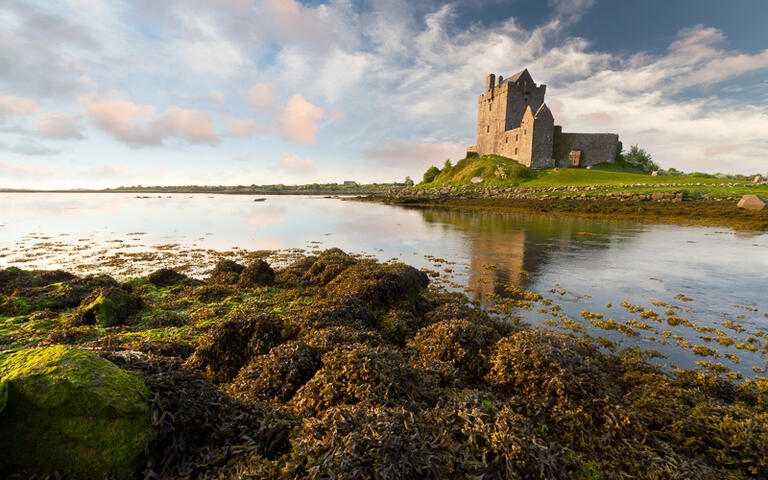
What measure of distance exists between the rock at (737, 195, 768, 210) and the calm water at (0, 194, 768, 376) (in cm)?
974

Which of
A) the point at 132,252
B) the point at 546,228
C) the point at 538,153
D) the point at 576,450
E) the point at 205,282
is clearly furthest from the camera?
the point at 538,153

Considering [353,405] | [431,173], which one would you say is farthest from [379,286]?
[431,173]

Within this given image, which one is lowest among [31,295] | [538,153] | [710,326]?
[710,326]

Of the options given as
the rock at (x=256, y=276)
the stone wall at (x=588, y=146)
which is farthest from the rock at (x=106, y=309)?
the stone wall at (x=588, y=146)

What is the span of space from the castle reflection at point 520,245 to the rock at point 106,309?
1012 centimetres

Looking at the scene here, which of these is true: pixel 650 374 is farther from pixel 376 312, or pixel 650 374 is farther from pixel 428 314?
pixel 376 312

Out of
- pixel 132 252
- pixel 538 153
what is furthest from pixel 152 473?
pixel 538 153

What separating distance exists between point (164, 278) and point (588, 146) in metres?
70.0

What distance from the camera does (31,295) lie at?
27.2ft

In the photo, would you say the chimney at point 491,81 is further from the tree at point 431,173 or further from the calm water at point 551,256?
the calm water at point 551,256

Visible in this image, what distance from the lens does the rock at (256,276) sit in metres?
10.6

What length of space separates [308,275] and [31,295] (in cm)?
767

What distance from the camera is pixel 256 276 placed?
10.7 m

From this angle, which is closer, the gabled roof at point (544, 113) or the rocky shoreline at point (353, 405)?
the rocky shoreline at point (353, 405)
